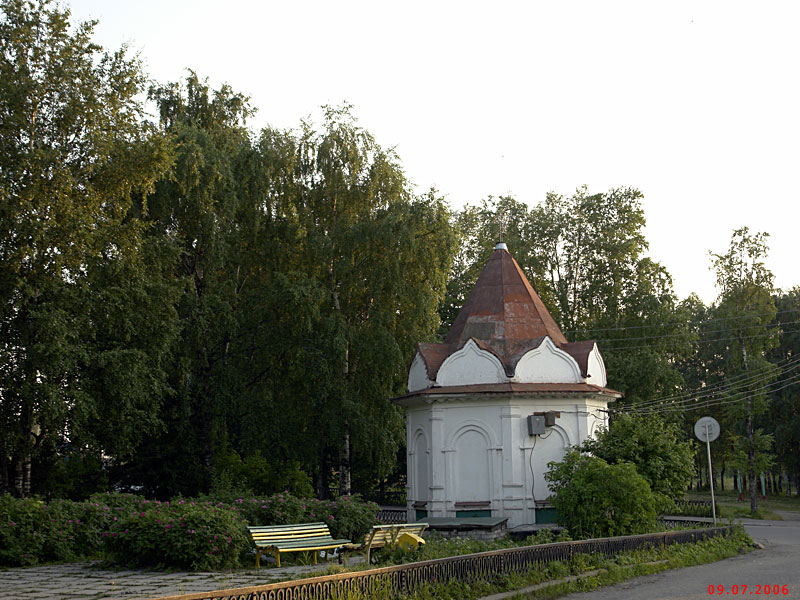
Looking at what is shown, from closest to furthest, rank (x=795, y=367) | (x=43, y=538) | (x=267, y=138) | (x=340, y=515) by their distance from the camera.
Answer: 1. (x=43, y=538)
2. (x=340, y=515)
3. (x=267, y=138)
4. (x=795, y=367)

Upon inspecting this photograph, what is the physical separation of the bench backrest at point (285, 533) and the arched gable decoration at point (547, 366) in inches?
304

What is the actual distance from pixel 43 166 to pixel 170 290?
4568 mm

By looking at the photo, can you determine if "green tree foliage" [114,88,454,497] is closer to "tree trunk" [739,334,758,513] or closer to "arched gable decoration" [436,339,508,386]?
"arched gable decoration" [436,339,508,386]

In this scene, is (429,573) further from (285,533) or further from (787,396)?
(787,396)

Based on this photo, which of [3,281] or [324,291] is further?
[324,291]

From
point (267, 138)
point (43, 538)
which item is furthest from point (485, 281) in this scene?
point (43, 538)

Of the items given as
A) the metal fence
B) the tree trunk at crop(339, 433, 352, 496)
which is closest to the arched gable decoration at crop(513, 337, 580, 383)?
the metal fence

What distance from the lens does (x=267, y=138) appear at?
27953 mm

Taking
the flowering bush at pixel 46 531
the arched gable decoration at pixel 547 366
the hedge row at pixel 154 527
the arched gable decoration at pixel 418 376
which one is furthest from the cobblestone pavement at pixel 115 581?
the arched gable decoration at pixel 547 366

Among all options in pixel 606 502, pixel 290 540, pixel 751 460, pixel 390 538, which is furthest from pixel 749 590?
pixel 751 460

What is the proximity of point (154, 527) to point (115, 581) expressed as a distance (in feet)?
4.86

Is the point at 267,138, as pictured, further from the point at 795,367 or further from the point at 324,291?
the point at 795,367

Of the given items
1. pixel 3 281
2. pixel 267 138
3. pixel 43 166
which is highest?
pixel 267 138

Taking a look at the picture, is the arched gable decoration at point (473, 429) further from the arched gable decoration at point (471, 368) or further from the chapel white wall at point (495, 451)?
the arched gable decoration at point (471, 368)
